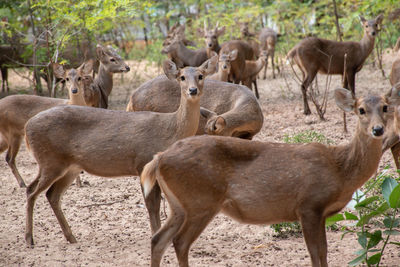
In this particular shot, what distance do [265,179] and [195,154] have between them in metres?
0.55

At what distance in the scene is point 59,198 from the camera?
19.0ft

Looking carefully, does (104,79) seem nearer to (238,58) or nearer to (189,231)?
(238,58)

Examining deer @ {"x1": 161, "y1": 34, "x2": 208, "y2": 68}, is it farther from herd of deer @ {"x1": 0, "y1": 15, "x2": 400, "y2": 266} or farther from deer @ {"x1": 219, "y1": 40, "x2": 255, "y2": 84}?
herd of deer @ {"x1": 0, "y1": 15, "x2": 400, "y2": 266}

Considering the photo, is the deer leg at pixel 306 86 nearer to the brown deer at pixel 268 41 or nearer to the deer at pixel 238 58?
the deer at pixel 238 58

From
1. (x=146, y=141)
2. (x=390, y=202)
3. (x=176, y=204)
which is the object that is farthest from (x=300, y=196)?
(x=146, y=141)

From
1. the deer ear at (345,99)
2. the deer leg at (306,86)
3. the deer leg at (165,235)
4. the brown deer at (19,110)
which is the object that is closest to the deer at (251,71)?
the deer leg at (306,86)

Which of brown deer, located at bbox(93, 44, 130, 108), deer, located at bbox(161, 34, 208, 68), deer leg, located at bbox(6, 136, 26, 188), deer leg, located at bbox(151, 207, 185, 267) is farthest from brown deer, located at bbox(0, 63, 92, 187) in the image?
deer, located at bbox(161, 34, 208, 68)

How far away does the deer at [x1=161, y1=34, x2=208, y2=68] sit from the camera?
48.0 feet

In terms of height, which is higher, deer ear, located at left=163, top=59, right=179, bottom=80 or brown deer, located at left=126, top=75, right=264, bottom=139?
deer ear, located at left=163, top=59, right=179, bottom=80

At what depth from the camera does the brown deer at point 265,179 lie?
13.5ft

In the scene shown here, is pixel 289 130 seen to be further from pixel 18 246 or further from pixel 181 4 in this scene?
pixel 181 4

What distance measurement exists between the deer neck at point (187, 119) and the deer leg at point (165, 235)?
1404mm

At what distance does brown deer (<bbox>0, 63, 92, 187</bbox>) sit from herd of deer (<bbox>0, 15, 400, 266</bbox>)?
14mm

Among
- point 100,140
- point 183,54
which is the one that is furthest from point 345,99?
point 183,54
